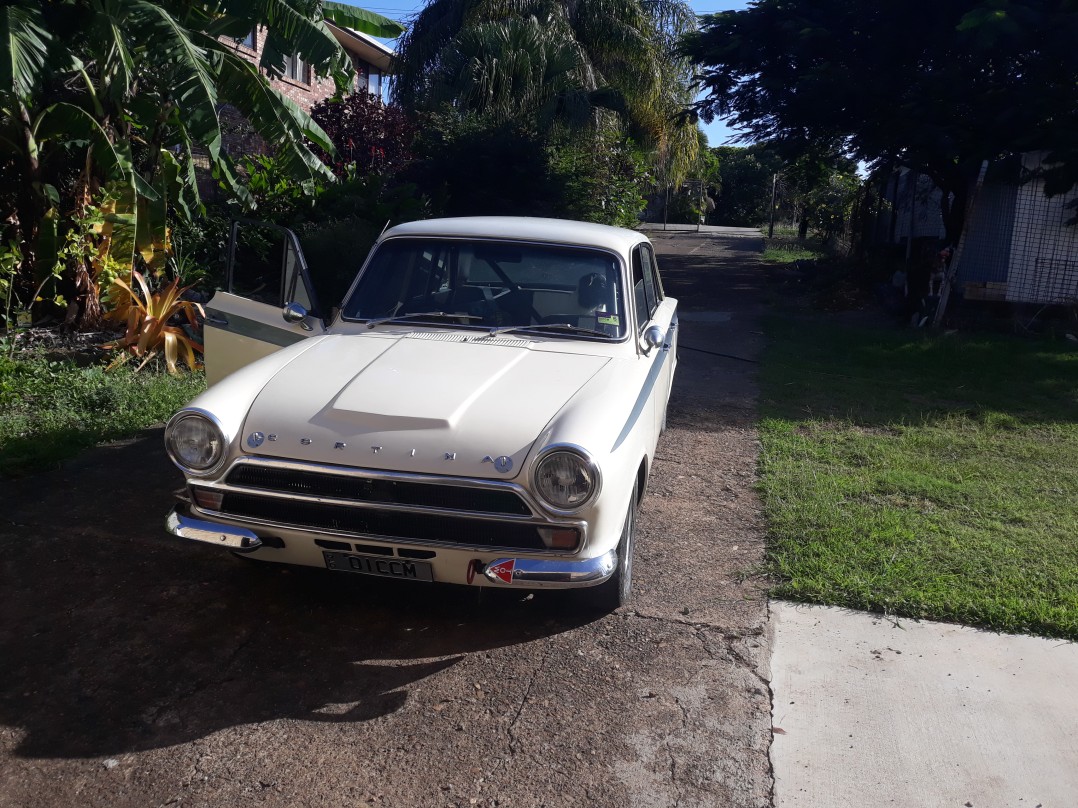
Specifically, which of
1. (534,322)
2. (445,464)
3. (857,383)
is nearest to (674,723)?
(445,464)

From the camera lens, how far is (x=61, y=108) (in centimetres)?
786

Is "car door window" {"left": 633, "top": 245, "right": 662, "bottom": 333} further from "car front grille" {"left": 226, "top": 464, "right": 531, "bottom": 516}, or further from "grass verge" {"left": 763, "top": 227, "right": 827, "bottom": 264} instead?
"grass verge" {"left": 763, "top": 227, "right": 827, "bottom": 264}

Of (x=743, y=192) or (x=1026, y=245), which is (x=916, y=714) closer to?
(x=1026, y=245)

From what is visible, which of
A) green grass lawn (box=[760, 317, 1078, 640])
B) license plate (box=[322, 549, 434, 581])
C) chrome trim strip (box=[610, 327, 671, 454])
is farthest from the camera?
green grass lawn (box=[760, 317, 1078, 640])

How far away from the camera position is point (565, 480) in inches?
139

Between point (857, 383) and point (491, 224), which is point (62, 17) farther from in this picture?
point (857, 383)

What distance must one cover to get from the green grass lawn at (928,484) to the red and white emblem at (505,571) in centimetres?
157

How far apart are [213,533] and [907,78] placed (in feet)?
41.1

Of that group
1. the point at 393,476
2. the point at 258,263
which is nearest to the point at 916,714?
the point at 393,476

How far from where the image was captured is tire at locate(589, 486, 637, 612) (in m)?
4.05

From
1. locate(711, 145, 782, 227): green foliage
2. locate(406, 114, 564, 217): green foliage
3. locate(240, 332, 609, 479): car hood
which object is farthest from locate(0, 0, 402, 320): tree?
locate(711, 145, 782, 227): green foliage

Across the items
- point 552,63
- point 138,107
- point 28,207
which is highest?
point 552,63

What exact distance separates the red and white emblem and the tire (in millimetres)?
541

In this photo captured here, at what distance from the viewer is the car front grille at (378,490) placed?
3594 millimetres
